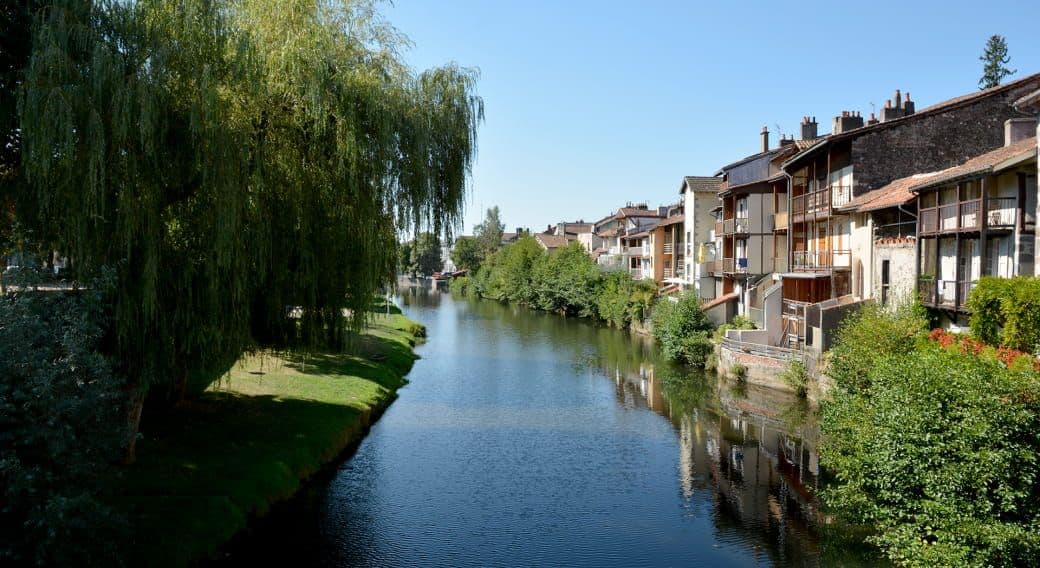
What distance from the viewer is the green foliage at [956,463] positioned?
47.1ft

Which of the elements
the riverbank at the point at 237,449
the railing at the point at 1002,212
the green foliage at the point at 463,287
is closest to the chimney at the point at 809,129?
the railing at the point at 1002,212

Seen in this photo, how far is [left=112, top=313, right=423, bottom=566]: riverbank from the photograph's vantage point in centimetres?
1631

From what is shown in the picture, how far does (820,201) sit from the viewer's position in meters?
38.9

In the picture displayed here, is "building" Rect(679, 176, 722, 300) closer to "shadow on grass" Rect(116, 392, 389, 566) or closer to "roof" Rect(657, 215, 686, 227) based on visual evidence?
"roof" Rect(657, 215, 686, 227)

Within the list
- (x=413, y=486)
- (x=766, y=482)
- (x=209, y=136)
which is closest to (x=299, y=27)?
(x=209, y=136)

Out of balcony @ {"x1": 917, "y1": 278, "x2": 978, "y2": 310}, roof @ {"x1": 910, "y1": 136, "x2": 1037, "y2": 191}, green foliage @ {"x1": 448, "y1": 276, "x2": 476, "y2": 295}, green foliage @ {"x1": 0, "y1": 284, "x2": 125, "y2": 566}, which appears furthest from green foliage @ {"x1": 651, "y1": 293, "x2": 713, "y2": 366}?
green foliage @ {"x1": 448, "y1": 276, "x2": 476, "y2": 295}

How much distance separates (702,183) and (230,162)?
50766 millimetres

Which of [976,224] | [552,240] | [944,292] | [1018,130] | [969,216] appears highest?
[552,240]

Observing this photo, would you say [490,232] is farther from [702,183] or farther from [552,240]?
[702,183]

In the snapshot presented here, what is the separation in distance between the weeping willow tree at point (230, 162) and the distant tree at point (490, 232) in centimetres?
13878

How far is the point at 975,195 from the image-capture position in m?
27.1

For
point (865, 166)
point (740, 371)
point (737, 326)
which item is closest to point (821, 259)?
point (865, 166)

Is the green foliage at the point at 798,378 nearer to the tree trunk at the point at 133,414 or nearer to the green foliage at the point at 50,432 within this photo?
the tree trunk at the point at 133,414

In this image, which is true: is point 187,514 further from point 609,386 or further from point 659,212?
point 659,212
